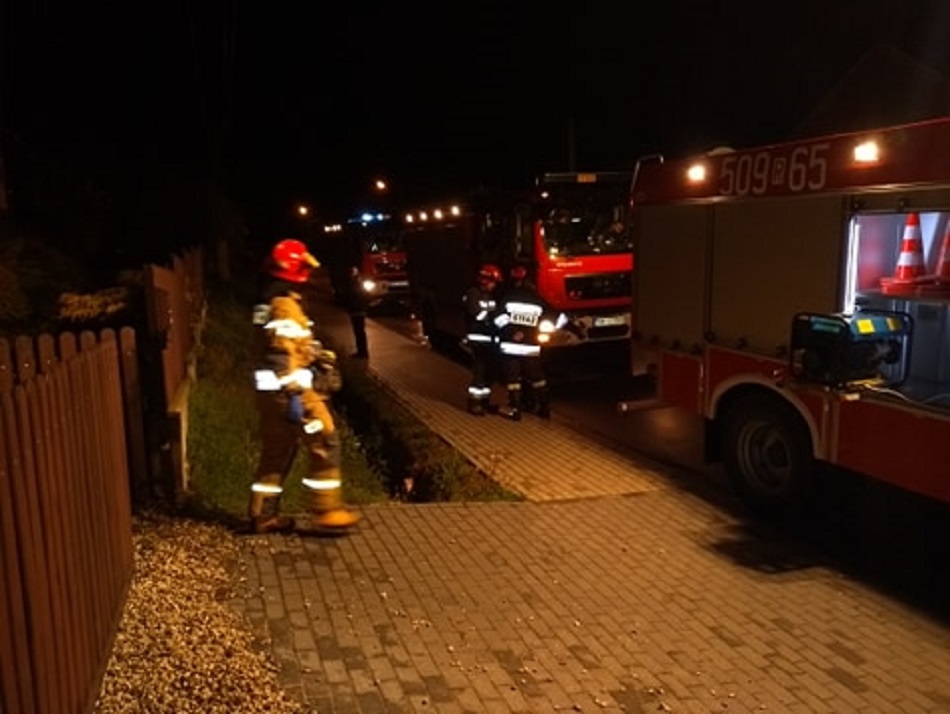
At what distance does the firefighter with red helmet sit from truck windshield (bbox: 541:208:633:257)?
7108 millimetres

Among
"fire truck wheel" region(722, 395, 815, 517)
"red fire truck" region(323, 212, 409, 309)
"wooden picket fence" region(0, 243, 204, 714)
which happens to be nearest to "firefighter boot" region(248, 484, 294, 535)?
"wooden picket fence" region(0, 243, 204, 714)

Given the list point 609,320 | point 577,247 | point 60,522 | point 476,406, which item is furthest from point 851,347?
point 577,247

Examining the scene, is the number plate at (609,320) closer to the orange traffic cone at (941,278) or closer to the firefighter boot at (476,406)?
the firefighter boot at (476,406)

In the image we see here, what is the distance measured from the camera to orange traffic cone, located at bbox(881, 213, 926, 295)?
20.9ft

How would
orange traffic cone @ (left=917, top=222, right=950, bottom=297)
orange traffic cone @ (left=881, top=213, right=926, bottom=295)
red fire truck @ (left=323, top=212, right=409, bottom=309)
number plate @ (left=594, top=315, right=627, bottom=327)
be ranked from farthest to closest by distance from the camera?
red fire truck @ (left=323, top=212, right=409, bottom=309) → number plate @ (left=594, top=315, right=627, bottom=327) → orange traffic cone @ (left=881, top=213, right=926, bottom=295) → orange traffic cone @ (left=917, top=222, right=950, bottom=297)

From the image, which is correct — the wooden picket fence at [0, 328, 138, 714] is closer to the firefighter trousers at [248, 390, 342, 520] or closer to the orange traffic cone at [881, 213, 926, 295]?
the firefighter trousers at [248, 390, 342, 520]

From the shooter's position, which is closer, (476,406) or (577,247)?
(476,406)

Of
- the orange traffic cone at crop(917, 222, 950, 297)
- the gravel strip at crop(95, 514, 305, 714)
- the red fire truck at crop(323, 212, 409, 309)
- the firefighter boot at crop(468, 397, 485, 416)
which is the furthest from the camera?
the red fire truck at crop(323, 212, 409, 309)

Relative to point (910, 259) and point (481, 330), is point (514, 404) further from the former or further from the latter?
point (910, 259)

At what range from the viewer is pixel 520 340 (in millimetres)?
9992

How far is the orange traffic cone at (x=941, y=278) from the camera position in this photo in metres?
6.19

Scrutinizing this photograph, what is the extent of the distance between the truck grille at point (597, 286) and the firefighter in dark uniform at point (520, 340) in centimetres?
211

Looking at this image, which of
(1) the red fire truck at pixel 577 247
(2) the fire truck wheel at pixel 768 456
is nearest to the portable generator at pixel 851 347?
(2) the fire truck wheel at pixel 768 456

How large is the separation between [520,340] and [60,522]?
6.99 meters
